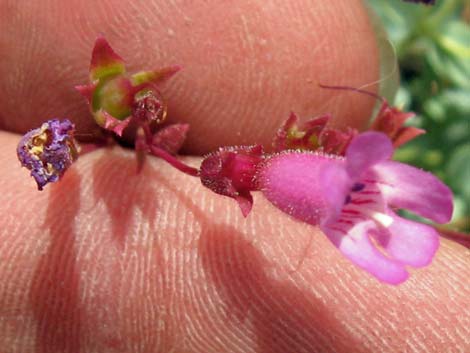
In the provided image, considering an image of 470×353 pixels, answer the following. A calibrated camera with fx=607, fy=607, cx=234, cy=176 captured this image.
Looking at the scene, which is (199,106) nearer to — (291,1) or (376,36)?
(291,1)

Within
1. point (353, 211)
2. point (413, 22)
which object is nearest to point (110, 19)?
point (353, 211)

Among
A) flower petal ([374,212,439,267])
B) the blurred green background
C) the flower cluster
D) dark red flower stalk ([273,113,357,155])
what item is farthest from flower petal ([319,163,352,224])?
the blurred green background

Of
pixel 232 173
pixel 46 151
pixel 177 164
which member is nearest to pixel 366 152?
pixel 232 173

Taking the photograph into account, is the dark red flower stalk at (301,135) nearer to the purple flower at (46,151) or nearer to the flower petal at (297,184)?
the flower petal at (297,184)

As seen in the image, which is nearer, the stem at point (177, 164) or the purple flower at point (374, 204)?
the purple flower at point (374, 204)

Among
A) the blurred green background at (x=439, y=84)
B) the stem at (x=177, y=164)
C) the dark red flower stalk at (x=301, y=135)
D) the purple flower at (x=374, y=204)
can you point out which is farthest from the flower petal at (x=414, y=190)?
the blurred green background at (x=439, y=84)
